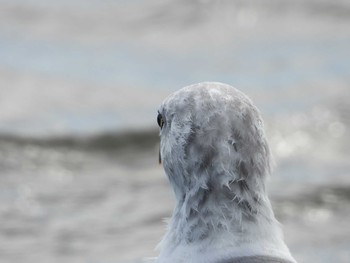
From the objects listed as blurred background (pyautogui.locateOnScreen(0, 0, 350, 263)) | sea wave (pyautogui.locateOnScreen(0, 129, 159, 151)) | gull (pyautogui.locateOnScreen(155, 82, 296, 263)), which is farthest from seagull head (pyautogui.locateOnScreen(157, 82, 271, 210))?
sea wave (pyautogui.locateOnScreen(0, 129, 159, 151))

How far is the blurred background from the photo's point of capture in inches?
369

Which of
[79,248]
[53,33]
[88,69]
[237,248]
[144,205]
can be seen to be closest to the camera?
[237,248]

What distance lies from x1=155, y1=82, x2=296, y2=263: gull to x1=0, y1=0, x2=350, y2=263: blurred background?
3.80 metres

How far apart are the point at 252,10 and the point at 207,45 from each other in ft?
3.33

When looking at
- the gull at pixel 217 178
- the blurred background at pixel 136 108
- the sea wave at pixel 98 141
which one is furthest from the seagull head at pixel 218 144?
the sea wave at pixel 98 141

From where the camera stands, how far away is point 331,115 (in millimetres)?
11320

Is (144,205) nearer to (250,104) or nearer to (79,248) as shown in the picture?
(79,248)

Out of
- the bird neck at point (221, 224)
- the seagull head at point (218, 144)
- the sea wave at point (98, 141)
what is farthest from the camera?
the sea wave at point (98, 141)

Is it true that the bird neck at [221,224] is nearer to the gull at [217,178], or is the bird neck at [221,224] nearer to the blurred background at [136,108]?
the gull at [217,178]

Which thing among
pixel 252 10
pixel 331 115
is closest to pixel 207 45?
pixel 252 10

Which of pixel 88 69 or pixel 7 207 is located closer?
pixel 7 207

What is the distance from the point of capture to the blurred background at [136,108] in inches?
369

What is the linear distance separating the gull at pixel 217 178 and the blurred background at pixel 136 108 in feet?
12.5

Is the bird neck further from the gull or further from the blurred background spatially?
the blurred background
